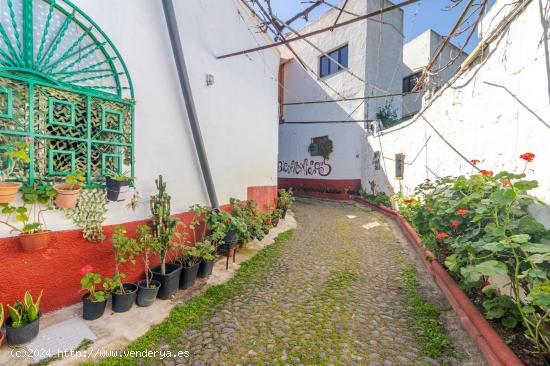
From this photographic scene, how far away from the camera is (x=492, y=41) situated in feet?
13.3

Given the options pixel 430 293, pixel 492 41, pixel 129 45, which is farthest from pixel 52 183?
pixel 492 41

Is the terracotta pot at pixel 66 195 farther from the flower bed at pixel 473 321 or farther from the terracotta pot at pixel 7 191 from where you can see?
the flower bed at pixel 473 321

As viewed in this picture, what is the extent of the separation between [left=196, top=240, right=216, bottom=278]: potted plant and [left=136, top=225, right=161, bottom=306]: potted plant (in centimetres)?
71

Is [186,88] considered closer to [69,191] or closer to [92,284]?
[69,191]

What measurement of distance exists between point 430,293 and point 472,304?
84cm

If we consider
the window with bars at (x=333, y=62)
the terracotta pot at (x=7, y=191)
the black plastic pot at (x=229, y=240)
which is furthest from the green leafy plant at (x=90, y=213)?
the window with bars at (x=333, y=62)

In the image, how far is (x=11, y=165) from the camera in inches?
102

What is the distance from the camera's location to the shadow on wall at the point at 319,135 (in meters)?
13.0

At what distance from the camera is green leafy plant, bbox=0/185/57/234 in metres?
2.62

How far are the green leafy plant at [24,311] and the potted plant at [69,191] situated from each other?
90 centimetres

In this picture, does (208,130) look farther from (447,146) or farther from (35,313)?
(447,146)

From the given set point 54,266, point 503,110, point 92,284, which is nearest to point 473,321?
point 503,110

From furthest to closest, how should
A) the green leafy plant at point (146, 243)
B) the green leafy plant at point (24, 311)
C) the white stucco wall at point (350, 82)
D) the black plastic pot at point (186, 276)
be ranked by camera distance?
the white stucco wall at point (350, 82) < the black plastic pot at point (186, 276) < the green leafy plant at point (146, 243) < the green leafy plant at point (24, 311)

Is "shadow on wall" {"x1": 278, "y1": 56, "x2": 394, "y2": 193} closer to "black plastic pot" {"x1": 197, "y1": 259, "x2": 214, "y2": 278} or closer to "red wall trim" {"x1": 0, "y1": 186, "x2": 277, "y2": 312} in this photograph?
"black plastic pot" {"x1": 197, "y1": 259, "x2": 214, "y2": 278}
